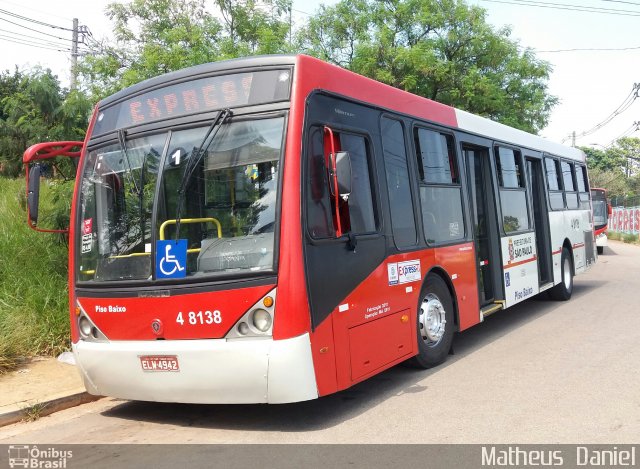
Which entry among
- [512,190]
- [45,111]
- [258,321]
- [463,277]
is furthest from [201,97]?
[45,111]

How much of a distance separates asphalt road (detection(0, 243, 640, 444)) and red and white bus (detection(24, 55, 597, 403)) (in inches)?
14.2

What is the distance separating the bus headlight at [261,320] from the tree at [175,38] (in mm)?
8468

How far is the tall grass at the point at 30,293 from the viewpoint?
294 inches

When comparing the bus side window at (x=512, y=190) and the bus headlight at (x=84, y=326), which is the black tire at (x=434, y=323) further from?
the bus headlight at (x=84, y=326)

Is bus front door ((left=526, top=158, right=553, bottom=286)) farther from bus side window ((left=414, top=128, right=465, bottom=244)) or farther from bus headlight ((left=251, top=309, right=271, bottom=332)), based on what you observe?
bus headlight ((left=251, top=309, right=271, bottom=332))

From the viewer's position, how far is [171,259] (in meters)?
4.99

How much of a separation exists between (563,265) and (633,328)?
2.96 metres

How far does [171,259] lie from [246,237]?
0.64m

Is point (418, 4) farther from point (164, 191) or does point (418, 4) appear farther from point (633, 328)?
point (164, 191)
